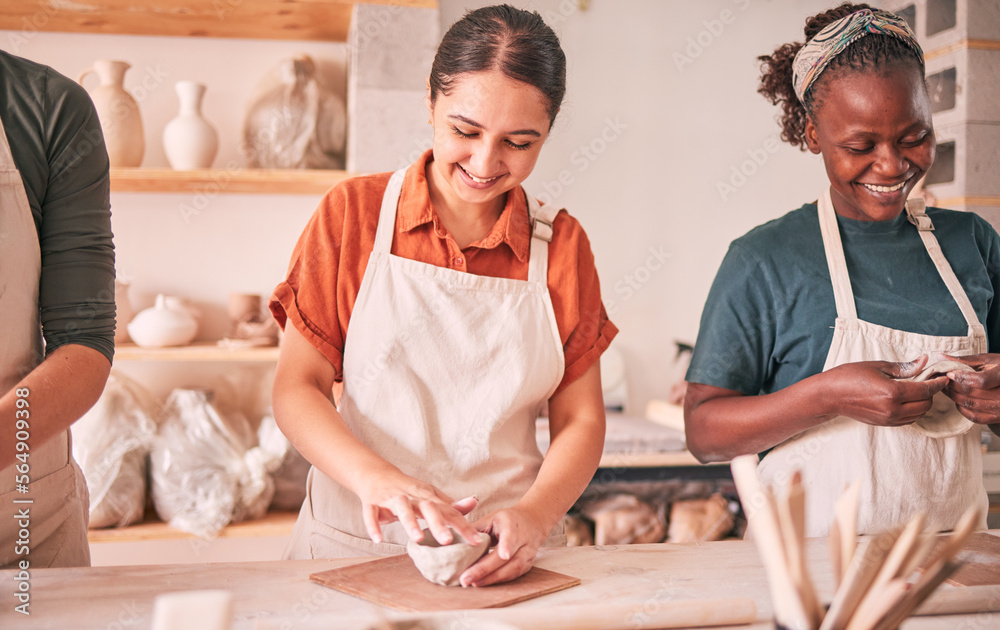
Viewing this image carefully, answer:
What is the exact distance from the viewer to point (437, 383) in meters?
1.26

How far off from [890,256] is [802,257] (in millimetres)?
165

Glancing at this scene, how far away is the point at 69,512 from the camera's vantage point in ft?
3.74

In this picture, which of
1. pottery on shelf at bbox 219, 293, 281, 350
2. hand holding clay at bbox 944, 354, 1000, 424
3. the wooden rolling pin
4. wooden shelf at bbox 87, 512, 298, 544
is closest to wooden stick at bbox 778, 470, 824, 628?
the wooden rolling pin

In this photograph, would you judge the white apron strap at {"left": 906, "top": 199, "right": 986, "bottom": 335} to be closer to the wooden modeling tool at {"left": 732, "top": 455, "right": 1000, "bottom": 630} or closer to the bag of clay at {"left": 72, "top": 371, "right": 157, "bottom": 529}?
the wooden modeling tool at {"left": 732, "top": 455, "right": 1000, "bottom": 630}

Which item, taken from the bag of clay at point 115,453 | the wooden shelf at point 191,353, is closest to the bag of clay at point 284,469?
the wooden shelf at point 191,353

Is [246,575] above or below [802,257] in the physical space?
below

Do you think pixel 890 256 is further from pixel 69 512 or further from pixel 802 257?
pixel 69 512

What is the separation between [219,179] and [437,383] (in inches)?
60.7

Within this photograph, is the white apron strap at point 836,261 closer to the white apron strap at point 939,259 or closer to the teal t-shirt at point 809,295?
→ the teal t-shirt at point 809,295

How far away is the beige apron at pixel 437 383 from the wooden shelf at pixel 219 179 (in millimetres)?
1270

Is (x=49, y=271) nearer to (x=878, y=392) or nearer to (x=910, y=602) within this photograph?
(x=910, y=602)

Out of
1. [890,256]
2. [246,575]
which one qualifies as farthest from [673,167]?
[246,575]
